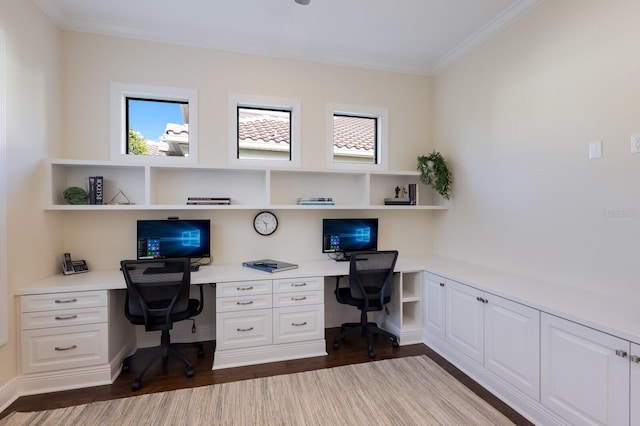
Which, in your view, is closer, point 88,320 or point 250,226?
point 88,320

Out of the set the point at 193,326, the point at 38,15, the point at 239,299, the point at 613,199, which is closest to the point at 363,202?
the point at 239,299

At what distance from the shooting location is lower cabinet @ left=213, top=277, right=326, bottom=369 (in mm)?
2576

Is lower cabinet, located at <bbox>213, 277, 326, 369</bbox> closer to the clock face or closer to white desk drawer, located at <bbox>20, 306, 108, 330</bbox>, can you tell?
the clock face

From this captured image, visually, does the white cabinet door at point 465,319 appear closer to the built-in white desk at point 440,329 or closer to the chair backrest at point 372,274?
the built-in white desk at point 440,329

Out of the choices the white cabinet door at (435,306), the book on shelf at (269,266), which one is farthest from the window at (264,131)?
the white cabinet door at (435,306)

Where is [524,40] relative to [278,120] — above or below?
above

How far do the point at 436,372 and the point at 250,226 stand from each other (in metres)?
2.25

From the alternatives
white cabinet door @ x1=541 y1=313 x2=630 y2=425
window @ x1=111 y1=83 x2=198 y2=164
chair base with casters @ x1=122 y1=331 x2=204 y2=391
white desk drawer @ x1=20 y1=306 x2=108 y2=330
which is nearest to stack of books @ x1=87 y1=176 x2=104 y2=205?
window @ x1=111 y1=83 x2=198 y2=164

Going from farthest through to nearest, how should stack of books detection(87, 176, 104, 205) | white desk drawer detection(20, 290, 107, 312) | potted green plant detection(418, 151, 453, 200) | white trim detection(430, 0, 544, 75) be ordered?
potted green plant detection(418, 151, 453, 200) → stack of books detection(87, 176, 104, 205) → white trim detection(430, 0, 544, 75) → white desk drawer detection(20, 290, 107, 312)

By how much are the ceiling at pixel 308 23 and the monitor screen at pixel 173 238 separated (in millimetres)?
1834

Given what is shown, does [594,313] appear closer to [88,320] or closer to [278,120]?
[278,120]

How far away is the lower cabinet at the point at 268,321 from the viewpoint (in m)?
2.58

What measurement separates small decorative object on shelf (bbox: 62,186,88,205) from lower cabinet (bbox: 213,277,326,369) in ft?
4.84

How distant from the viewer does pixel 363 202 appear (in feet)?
10.9
